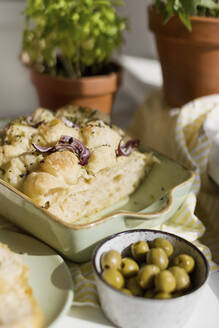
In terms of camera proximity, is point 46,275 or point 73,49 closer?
point 46,275

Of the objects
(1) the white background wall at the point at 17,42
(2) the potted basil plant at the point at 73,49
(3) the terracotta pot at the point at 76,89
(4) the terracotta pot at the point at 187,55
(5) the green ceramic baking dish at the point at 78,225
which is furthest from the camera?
(1) the white background wall at the point at 17,42

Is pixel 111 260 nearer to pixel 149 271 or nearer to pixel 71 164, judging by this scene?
pixel 149 271

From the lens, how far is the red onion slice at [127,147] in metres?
1.46

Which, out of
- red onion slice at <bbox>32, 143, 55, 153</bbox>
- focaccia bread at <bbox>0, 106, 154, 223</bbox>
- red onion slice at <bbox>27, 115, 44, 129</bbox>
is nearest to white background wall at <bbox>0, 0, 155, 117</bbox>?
red onion slice at <bbox>27, 115, 44, 129</bbox>

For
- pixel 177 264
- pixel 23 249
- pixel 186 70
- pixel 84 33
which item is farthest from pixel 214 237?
pixel 84 33

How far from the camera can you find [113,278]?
39.1 inches

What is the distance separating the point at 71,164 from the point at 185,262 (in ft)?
1.50

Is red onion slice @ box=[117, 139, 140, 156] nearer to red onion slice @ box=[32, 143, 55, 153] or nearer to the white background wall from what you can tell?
red onion slice @ box=[32, 143, 55, 153]

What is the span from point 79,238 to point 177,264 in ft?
0.90

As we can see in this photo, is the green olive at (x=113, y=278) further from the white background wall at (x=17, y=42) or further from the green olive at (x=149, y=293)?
the white background wall at (x=17, y=42)

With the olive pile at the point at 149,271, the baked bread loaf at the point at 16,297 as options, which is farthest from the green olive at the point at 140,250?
the baked bread loaf at the point at 16,297

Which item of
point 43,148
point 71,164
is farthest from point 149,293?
point 43,148

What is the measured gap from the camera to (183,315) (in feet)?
3.25

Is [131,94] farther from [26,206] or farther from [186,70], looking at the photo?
[26,206]
